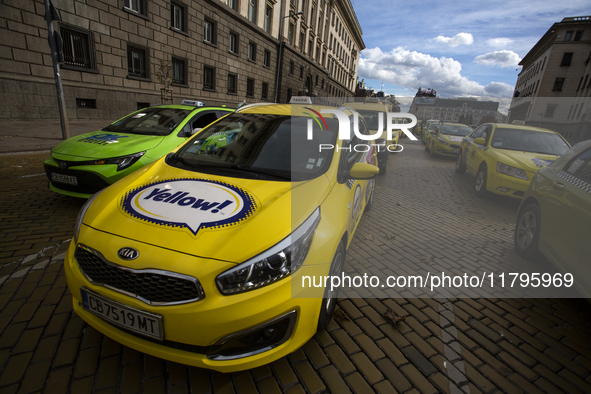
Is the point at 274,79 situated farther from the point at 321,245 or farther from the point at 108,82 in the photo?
the point at 321,245

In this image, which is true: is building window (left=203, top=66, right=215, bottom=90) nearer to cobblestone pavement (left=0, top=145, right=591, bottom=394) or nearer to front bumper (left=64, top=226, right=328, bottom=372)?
cobblestone pavement (left=0, top=145, right=591, bottom=394)

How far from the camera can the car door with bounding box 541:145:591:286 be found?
259 centimetres

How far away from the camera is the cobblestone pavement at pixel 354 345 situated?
193cm

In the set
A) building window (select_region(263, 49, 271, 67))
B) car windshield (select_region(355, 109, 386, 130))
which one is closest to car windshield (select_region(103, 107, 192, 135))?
car windshield (select_region(355, 109, 386, 130))

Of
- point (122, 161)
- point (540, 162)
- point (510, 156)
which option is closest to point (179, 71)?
point (122, 161)

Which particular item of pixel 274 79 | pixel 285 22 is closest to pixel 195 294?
pixel 274 79

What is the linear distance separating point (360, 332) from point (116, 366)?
1.75 metres

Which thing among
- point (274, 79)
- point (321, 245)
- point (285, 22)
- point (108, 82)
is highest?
point (285, 22)

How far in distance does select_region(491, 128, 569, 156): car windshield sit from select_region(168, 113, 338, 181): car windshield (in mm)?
5699

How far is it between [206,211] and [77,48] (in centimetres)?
1453

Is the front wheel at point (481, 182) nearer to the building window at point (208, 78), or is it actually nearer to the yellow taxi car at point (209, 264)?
the yellow taxi car at point (209, 264)

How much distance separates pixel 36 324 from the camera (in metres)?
2.25

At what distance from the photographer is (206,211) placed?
6.44 feet

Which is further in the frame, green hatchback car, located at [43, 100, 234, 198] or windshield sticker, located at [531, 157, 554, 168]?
windshield sticker, located at [531, 157, 554, 168]
